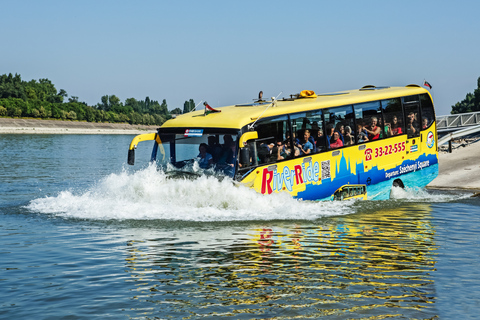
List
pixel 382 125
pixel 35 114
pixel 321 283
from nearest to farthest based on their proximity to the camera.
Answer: pixel 321 283 → pixel 382 125 → pixel 35 114

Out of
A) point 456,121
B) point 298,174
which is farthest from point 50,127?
point 298,174

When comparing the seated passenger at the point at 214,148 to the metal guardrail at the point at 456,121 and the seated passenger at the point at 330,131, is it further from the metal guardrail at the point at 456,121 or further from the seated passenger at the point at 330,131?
the metal guardrail at the point at 456,121

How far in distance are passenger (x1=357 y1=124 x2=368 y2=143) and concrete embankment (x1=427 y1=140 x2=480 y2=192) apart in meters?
6.30

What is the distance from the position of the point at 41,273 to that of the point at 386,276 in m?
5.79

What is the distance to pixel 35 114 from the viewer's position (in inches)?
6132

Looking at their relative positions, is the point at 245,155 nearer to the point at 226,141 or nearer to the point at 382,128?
the point at 226,141

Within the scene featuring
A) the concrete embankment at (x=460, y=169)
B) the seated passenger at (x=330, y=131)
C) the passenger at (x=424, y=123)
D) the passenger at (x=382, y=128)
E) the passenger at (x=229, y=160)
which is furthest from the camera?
the concrete embankment at (x=460, y=169)

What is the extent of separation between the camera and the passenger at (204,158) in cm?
1572

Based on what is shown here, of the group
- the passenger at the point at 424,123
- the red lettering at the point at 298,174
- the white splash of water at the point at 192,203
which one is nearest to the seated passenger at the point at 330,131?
the red lettering at the point at 298,174

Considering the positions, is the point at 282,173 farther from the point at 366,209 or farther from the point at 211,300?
the point at 211,300

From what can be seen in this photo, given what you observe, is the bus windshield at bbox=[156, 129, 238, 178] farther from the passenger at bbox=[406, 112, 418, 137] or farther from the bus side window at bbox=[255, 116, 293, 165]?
the passenger at bbox=[406, 112, 418, 137]

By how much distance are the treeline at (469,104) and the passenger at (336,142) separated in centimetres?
7159

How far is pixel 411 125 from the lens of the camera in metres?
19.9

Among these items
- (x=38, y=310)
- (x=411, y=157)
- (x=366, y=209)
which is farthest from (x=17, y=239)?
(x=411, y=157)
